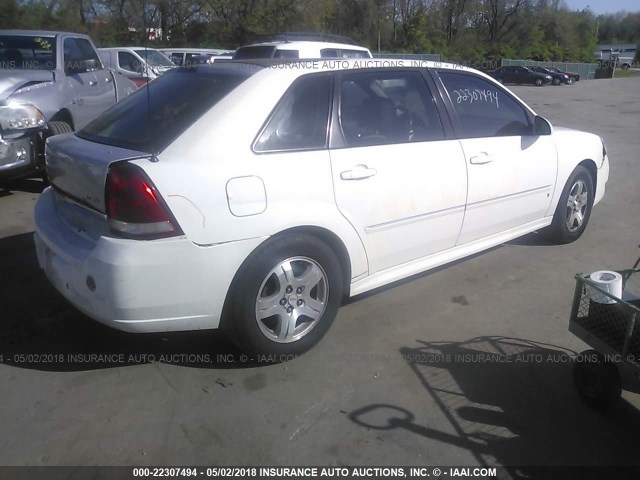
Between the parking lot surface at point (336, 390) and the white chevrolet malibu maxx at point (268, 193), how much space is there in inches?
12.6

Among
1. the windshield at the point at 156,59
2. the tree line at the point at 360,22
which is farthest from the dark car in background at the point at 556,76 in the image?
the windshield at the point at 156,59

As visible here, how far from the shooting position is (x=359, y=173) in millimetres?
3311

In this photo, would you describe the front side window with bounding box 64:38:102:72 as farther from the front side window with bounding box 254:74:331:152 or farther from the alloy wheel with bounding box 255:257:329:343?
the alloy wheel with bounding box 255:257:329:343

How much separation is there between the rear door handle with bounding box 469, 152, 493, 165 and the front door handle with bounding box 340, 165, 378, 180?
0.92 m

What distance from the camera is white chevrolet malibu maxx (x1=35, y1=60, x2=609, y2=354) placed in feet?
9.02

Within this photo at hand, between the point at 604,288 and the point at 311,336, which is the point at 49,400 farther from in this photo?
the point at 604,288

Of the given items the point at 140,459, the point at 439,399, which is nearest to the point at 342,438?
the point at 439,399

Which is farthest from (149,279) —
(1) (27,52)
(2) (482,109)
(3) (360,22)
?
(3) (360,22)

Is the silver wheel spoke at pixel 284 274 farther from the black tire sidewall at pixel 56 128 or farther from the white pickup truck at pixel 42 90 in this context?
the black tire sidewall at pixel 56 128

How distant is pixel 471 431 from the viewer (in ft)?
8.83

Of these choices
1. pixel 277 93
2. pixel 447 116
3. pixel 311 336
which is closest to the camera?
pixel 277 93

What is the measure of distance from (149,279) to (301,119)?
1.22 m

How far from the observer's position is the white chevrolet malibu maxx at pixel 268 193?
2.75m

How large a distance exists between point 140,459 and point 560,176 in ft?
12.7
